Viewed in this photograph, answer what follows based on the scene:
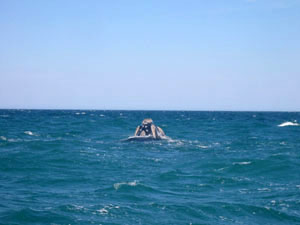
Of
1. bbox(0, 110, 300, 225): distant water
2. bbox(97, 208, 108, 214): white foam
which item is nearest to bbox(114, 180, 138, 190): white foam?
bbox(0, 110, 300, 225): distant water

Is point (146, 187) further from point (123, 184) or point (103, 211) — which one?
point (103, 211)

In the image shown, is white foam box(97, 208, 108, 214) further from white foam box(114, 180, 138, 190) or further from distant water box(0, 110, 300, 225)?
white foam box(114, 180, 138, 190)

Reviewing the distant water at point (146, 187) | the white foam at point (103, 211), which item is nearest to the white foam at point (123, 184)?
the distant water at point (146, 187)

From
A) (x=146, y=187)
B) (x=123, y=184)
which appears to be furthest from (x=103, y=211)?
(x=123, y=184)

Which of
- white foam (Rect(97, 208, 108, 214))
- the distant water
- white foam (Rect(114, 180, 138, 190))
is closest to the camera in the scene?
the distant water

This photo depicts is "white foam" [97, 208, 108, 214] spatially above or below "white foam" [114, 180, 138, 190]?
below

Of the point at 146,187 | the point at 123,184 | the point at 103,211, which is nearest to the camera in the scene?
the point at 103,211

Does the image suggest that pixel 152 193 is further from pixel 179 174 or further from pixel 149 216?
pixel 179 174

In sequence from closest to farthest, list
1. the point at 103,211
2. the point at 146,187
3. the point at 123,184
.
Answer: the point at 103,211, the point at 146,187, the point at 123,184

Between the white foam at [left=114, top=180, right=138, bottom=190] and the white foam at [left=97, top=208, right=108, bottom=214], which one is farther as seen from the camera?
the white foam at [left=114, top=180, right=138, bottom=190]

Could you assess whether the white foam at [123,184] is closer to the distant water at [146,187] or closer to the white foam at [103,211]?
the distant water at [146,187]

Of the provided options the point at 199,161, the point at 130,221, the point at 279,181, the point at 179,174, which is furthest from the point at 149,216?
the point at 199,161

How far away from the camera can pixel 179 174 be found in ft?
59.5

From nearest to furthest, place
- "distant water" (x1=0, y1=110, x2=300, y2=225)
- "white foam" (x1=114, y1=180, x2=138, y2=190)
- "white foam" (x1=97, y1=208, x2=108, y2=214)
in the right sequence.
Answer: "distant water" (x1=0, y1=110, x2=300, y2=225) < "white foam" (x1=97, y1=208, x2=108, y2=214) < "white foam" (x1=114, y1=180, x2=138, y2=190)
